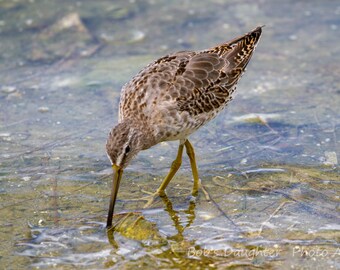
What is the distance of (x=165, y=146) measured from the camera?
654 centimetres

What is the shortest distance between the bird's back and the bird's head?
0.62 feet

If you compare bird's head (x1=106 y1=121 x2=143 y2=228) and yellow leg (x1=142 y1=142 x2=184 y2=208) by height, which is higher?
bird's head (x1=106 y1=121 x2=143 y2=228)

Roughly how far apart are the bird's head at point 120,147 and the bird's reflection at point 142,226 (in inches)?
4.1

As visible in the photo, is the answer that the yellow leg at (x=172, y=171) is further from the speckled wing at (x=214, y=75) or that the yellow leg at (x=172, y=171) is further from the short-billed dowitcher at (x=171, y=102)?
the speckled wing at (x=214, y=75)

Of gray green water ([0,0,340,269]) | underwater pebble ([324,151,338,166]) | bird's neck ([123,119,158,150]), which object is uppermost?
bird's neck ([123,119,158,150])

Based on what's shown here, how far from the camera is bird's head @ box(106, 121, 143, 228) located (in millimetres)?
4887

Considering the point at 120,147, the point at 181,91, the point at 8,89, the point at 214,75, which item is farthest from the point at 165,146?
the point at 8,89

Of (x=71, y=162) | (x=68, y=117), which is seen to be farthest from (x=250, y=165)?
(x=68, y=117)

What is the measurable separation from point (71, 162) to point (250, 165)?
58.9 inches

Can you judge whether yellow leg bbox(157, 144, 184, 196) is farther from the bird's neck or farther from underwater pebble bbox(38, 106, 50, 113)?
underwater pebble bbox(38, 106, 50, 113)

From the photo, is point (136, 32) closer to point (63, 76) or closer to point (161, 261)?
point (63, 76)

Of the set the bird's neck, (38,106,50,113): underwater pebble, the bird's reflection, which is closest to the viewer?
the bird's reflection

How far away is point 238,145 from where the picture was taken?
21.2 feet

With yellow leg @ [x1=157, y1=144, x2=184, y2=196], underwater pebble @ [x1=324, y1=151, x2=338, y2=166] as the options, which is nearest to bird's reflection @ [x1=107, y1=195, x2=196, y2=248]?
yellow leg @ [x1=157, y1=144, x2=184, y2=196]
